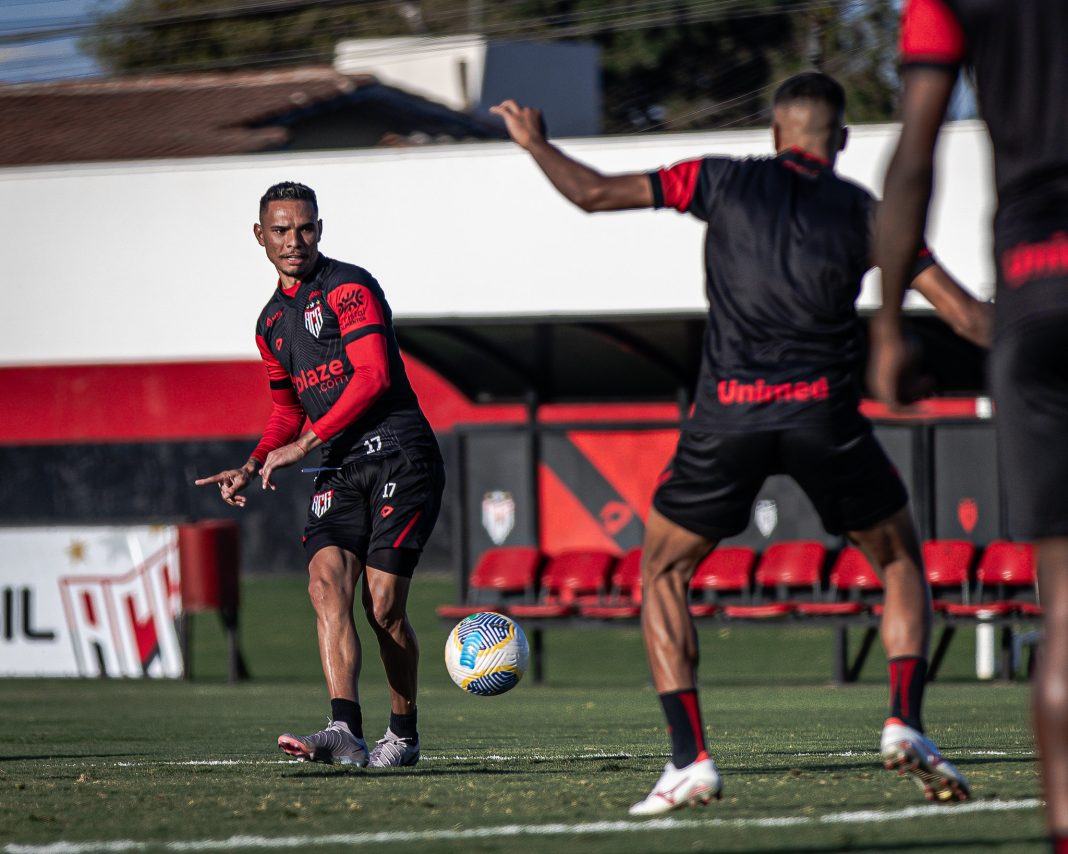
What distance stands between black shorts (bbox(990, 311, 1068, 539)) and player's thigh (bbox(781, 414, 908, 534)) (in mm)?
1789

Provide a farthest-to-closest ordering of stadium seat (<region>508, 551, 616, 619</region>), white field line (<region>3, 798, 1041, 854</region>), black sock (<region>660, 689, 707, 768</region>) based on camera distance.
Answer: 1. stadium seat (<region>508, 551, 616, 619</region>)
2. black sock (<region>660, 689, 707, 768</region>)
3. white field line (<region>3, 798, 1041, 854</region>)

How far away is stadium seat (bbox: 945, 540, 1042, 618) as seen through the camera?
14.0 meters

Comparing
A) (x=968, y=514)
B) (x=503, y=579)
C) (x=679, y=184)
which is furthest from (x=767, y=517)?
(x=679, y=184)

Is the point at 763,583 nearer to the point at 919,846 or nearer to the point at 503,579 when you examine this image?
the point at 503,579

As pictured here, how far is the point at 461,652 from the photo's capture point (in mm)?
7949

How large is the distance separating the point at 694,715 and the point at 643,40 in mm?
36127

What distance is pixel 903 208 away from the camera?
356 centimetres

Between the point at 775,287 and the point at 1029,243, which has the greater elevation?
the point at 775,287

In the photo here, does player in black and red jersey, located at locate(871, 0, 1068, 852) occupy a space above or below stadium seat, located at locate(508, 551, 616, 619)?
above

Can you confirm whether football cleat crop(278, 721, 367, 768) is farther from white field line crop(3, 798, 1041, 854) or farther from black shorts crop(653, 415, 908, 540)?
black shorts crop(653, 415, 908, 540)

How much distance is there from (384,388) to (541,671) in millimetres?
9045

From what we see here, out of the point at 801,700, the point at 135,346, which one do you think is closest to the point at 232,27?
the point at 135,346

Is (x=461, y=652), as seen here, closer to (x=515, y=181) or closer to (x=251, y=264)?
(x=515, y=181)

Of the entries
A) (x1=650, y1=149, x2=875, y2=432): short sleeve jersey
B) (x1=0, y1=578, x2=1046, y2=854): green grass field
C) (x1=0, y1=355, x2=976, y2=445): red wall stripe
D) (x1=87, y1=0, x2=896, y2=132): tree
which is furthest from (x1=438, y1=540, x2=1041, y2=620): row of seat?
(x1=87, y1=0, x2=896, y2=132): tree
